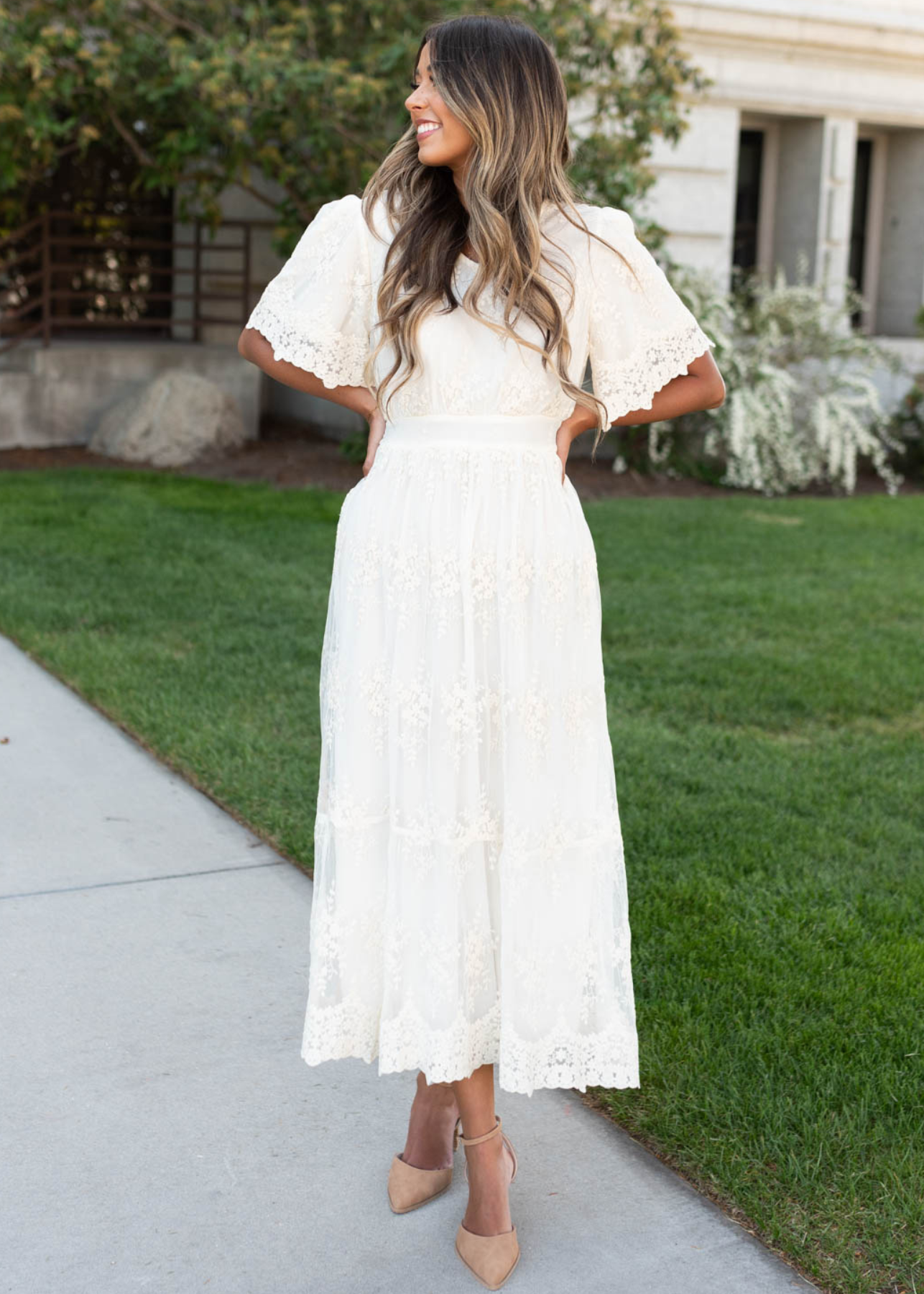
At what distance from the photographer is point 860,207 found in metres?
15.0

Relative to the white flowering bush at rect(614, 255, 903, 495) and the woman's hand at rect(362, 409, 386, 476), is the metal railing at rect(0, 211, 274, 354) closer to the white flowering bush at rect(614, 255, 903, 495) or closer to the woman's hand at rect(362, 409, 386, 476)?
the white flowering bush at rect(614, 255, 903, 495)

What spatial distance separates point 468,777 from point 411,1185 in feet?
2.51

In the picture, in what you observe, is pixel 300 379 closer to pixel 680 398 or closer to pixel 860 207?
pixel 680 398

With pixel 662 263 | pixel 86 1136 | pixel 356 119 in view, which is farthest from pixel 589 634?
pixel 662 263

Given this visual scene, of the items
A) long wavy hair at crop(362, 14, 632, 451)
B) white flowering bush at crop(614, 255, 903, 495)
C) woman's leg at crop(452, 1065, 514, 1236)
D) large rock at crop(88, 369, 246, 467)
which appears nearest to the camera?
long wavy hair at crop(362, 14, 632, 451)

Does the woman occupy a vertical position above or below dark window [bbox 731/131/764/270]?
below

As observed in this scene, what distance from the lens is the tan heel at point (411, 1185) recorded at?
2578 millimetres

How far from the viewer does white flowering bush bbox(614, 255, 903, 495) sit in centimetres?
1123

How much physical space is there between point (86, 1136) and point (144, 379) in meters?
11.1

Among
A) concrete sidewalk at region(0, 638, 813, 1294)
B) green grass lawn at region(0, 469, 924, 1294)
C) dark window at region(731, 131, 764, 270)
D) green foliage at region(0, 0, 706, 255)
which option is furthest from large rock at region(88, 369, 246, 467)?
concrete sidewalk at region(0, 638, 813, 1294)

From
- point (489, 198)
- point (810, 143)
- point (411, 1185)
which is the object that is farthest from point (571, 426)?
point (810, 143)

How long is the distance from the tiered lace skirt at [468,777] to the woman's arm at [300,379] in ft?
0.29

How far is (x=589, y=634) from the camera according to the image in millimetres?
2453

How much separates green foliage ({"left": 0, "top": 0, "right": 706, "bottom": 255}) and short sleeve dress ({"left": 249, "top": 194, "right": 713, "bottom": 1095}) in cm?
761
